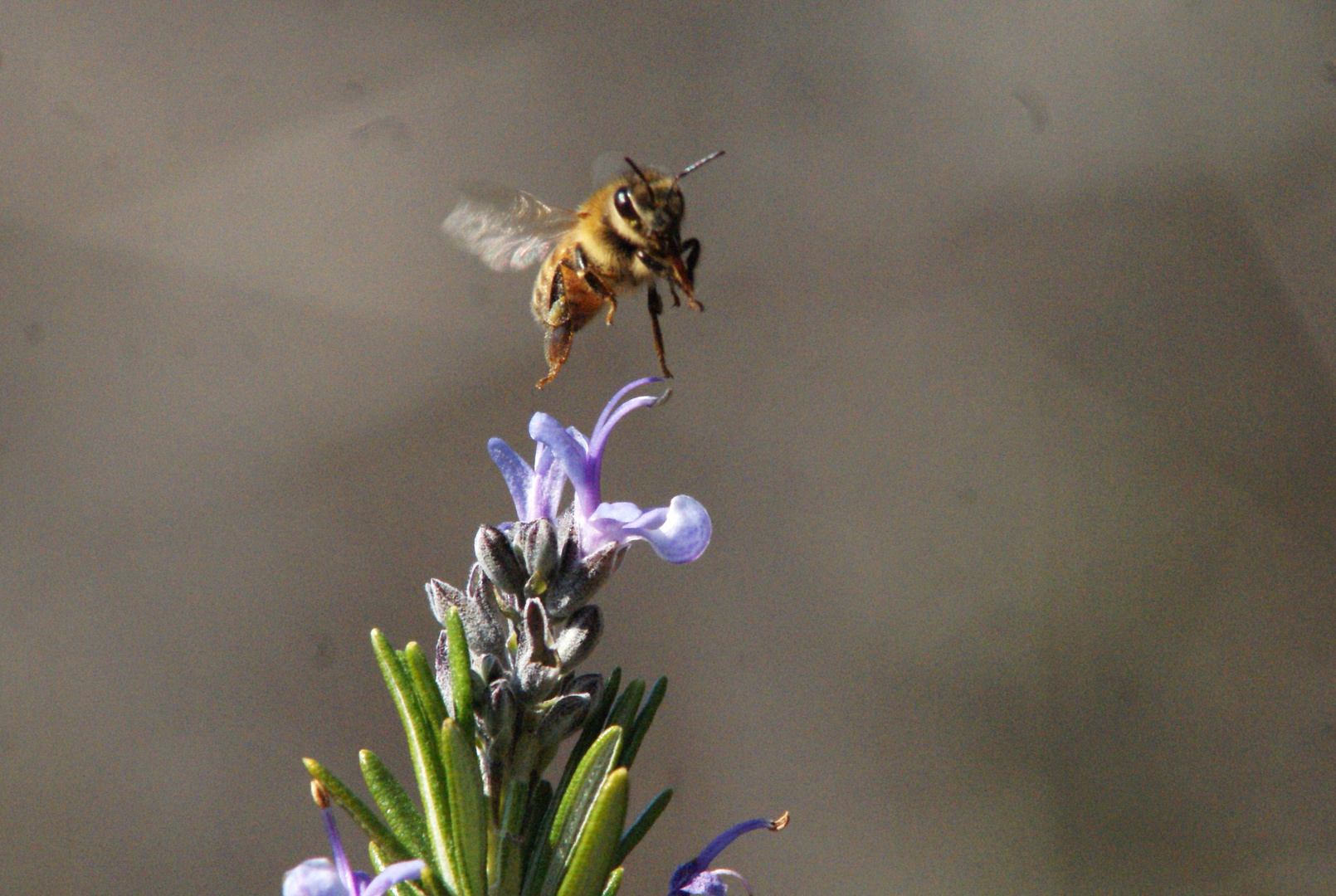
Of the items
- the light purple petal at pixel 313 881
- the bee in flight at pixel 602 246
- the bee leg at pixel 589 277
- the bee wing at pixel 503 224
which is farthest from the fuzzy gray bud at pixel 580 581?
the bee wing at pixel 503 224

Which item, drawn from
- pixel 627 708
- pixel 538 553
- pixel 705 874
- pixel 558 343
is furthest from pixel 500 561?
pixel 558 343

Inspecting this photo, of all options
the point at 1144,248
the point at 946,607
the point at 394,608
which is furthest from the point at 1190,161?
the point at 394,608

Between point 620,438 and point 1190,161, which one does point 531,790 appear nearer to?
point 620,438

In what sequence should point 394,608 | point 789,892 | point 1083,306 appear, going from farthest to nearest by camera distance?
1. point 1083,306
2. point 789,892
3. point 394,608

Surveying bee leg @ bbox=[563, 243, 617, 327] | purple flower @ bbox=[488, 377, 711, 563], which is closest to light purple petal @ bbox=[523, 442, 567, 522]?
purple flower @ bbox=[488, 377, 711, 563]

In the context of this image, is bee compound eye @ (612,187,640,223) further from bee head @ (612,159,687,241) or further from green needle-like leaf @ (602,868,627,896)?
green needle-like leaf @ (602,868,627,896)

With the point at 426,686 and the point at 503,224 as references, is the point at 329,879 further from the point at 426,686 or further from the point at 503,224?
the point at 503,224

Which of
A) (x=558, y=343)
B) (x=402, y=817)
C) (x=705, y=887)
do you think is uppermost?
(x=558, y=343)
